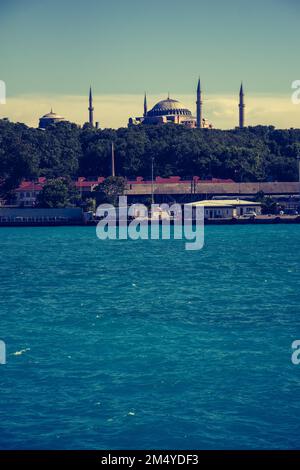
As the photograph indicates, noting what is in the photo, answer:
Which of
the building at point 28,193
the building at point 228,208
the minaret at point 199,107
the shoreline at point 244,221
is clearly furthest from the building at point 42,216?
the minaret at point 199,107

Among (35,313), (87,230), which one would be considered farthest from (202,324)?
(87,230)

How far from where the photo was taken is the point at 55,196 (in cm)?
7562

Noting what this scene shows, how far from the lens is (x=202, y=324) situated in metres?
22.0

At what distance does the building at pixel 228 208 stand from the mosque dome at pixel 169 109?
57843 mm

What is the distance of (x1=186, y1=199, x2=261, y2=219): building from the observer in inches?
2913

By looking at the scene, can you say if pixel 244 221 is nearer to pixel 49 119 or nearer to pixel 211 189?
pixel 211 189

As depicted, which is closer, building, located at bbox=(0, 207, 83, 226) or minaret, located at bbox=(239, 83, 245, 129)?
building, located at bbox=(0, 207, 83, 226)

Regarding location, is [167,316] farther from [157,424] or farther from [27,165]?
[27,165]

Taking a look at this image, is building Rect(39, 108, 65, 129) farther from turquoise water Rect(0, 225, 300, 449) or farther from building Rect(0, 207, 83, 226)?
turquoise water Rect(0, 225, 300, 449)

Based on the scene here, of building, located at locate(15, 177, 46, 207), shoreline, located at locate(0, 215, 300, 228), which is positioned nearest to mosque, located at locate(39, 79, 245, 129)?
building, located at locate(15, 177, 46, 207)

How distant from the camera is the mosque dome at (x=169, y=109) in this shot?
432ft

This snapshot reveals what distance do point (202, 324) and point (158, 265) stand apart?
17048mm

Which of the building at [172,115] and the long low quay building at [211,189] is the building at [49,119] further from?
the long low quay building at [211,189]

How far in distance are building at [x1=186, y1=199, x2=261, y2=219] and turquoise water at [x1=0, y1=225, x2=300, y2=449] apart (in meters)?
37.9
